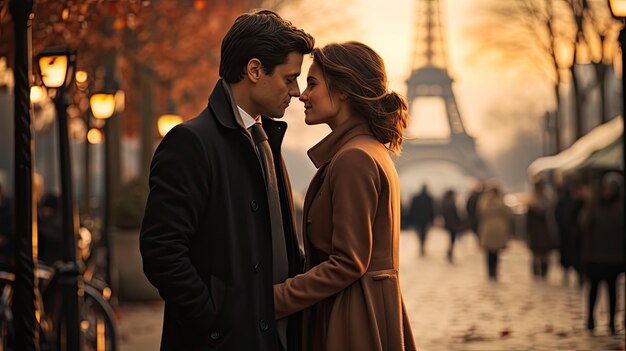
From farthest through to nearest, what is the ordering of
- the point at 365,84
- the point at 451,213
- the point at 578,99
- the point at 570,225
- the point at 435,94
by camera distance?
the point at 435,94 → the point at 578,99 → the point at 451,213 → the point at 570,225 → the point at 365,84

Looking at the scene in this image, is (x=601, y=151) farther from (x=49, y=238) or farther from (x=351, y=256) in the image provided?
(x=351, y=256)

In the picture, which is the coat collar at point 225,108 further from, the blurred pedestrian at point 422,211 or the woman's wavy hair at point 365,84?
the blurred pedestrian at point 422,211

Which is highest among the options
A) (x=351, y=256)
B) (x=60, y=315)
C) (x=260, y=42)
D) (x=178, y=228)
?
(x=260, y=42)

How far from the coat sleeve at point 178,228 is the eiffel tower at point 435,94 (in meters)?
64.8

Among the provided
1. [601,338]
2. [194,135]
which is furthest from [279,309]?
[601,338]

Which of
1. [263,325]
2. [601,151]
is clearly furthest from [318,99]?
[601,151]

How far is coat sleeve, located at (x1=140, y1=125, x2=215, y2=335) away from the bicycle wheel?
5.29m

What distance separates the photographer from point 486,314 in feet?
51.5

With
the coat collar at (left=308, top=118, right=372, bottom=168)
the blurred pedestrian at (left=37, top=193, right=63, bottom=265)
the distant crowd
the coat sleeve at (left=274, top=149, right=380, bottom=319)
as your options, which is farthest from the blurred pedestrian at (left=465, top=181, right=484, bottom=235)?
the coat sleeve at (left=274, top=149, right=380, bottom=319)

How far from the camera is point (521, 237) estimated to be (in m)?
41.7

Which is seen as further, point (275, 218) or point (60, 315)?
point (60, 315)

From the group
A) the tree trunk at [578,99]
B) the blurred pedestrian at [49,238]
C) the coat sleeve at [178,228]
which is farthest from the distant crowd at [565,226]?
the coat sleeve at [178,228]

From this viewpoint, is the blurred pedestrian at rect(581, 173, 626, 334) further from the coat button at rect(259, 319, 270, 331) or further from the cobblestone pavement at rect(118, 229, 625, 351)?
the coat button at rect(259, 319, 270, 331)

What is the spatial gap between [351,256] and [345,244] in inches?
1.8
